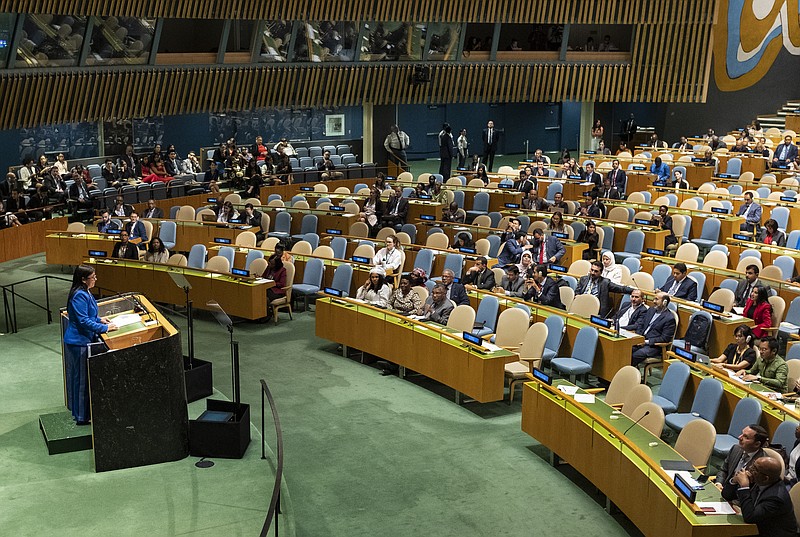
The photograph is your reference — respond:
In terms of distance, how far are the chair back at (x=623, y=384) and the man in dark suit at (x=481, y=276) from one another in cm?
369

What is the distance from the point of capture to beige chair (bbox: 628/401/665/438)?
25.1 ft

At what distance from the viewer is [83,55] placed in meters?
18.5

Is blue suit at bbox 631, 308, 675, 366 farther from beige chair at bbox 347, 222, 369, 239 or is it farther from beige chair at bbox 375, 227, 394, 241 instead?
beige chair at bbox 347, 222, 369, 239

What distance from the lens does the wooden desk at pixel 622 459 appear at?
6.24 m

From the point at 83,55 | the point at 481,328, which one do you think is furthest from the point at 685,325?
the point at 83,55

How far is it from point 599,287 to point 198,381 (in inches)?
190

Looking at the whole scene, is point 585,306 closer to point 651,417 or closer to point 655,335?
point 655,335

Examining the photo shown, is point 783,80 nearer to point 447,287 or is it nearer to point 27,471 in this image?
point 447,287

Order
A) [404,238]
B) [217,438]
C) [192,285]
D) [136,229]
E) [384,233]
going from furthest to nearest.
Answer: [136,229], [384,233], [404,238], [192,285], [217,438]

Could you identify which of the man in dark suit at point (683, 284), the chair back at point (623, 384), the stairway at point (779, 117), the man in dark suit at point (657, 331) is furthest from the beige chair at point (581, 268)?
the stairway at point (779, 117)

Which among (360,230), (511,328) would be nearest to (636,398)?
(511,328)

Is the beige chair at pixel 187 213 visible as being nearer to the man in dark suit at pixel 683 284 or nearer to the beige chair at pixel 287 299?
the beige chair at pixel 287 299

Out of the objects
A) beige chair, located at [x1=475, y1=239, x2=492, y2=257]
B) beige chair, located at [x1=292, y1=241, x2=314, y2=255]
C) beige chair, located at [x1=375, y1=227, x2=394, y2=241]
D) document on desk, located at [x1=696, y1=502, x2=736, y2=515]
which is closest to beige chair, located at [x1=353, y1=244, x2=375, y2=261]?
beige chair, located at [x1=292, y1=241, x2=314, y2=255]

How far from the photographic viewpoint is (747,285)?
11102 millimetres
